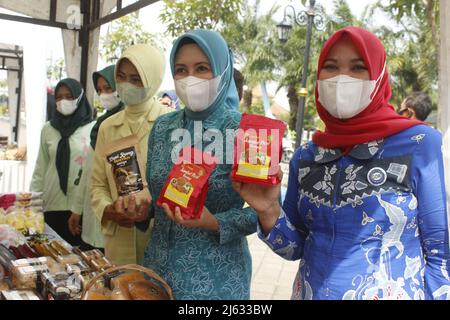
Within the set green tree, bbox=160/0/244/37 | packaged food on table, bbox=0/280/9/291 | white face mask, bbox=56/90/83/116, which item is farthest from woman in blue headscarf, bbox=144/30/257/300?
green tree, bbox=160/0/244/37

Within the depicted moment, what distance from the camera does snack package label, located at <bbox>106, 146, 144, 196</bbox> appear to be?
2074 mm

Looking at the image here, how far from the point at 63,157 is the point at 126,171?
1.35 metres

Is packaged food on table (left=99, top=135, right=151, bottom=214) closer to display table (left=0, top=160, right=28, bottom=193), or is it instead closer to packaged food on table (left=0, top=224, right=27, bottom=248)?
packaged food on table (left=0, top=224, right=27, bottom=248)

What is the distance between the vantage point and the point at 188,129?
177 cm

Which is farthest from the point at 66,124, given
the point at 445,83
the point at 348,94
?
the point at 445,83

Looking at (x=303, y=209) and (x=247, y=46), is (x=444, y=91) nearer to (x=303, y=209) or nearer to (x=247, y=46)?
(x=303, y=209)

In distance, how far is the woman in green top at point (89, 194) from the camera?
116 inches

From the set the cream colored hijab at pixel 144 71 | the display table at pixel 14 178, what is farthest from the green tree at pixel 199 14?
the cream colored hijab at pixel 144 71

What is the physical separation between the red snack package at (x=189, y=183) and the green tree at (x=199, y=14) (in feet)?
24.9

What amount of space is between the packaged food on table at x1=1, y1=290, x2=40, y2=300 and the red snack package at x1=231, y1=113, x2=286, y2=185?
844mm

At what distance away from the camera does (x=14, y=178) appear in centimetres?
607

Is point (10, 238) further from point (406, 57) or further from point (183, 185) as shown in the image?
point (406, 57)
